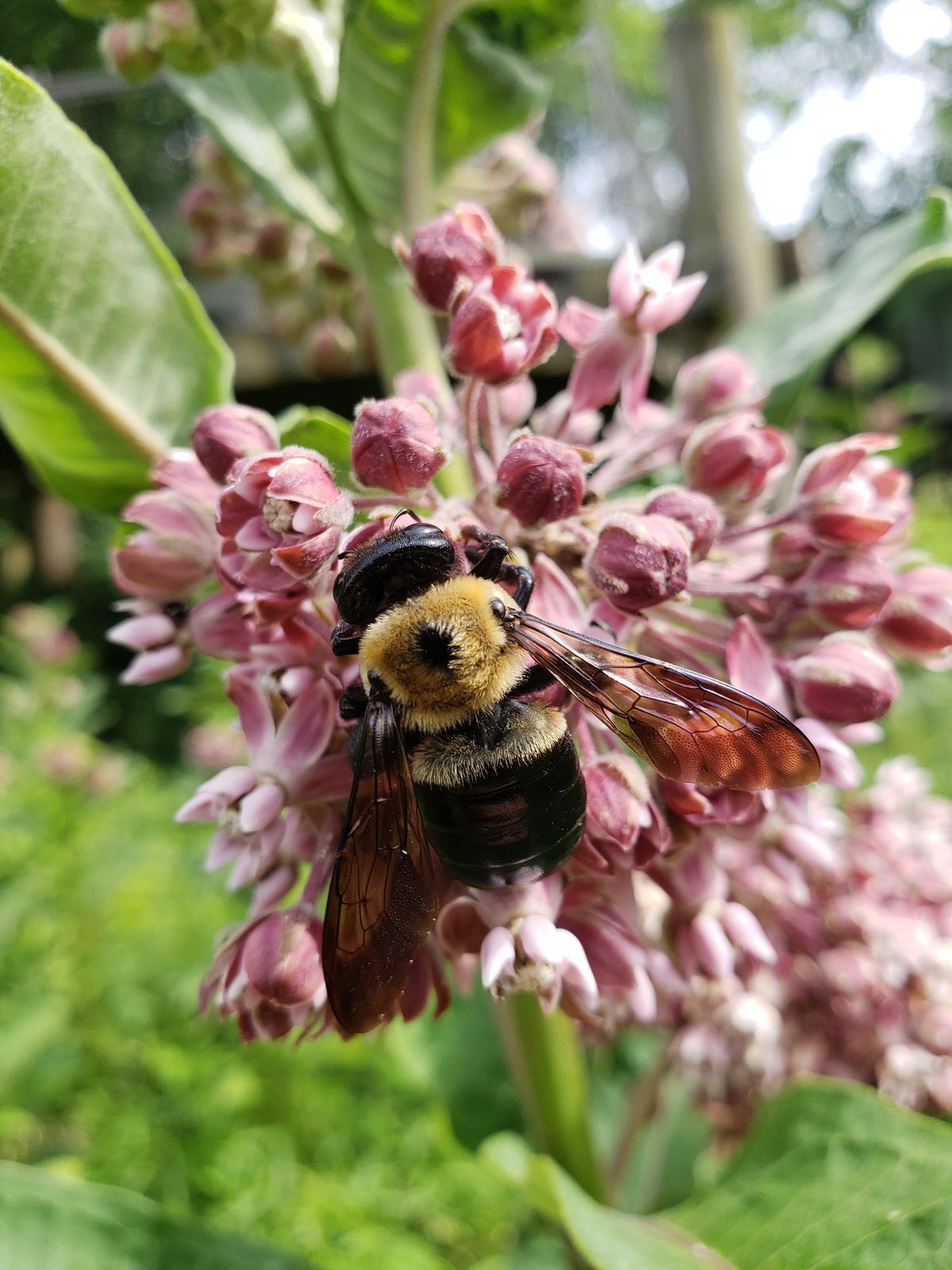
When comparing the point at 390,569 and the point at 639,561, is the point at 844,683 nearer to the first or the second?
the point at 639,561

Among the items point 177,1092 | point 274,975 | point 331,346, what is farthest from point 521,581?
point 177,1092

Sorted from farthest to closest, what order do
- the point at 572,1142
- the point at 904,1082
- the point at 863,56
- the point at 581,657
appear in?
the point at 863,56 → the point at 904,1082 → the point at 572,1142 → the point at 581,657

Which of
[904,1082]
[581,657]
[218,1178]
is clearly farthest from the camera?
[218,1178]

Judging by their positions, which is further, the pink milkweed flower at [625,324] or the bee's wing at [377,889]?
the pink milkweed flower at [625,324]

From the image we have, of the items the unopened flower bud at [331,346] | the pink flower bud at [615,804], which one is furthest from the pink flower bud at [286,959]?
the unopened flower bud at [331,346]

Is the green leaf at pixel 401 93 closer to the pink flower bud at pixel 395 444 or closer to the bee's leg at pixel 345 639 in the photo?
the pink flower bud at pixel 395 444

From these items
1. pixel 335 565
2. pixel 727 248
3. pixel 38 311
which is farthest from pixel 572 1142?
pixel 727 248

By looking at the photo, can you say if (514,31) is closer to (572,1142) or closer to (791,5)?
(572,1142)
